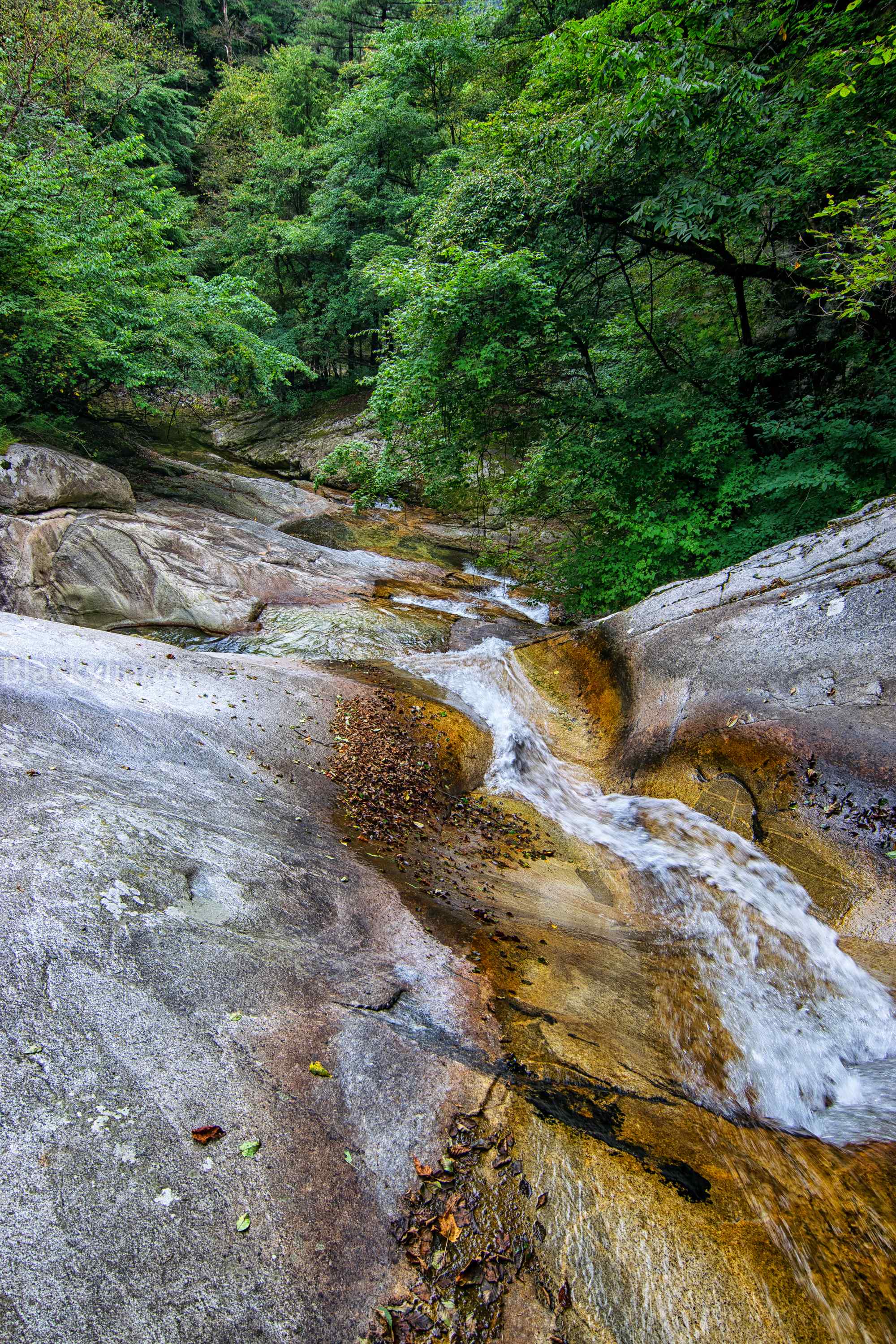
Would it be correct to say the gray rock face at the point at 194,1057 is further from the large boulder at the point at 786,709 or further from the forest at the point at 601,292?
the forest at the point at 601,292

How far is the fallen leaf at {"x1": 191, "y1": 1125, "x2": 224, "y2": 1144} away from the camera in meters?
1.97

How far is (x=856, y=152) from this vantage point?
6707 mm

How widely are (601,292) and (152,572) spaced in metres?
8.79

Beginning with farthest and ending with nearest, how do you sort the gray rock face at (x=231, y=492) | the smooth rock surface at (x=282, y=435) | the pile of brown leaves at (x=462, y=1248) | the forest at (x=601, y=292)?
the smooth rock surface at (x=282, y=435) < the gray rock face at (x=231, y=492) < the forest at (x=601, y=292) < the pile of brown leaves at (x=462, y=1248)

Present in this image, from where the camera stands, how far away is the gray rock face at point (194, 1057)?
1.63 m

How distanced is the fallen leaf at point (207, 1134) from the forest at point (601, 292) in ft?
24.7

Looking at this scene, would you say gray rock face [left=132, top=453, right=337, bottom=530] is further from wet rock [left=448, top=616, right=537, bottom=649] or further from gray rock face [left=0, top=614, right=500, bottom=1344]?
gray rock face [left=0, top=614, right=500, bottom=1344]

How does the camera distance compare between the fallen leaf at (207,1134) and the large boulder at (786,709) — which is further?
the large boulder at (786,709)

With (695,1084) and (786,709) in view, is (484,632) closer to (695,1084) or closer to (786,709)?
(786,709)

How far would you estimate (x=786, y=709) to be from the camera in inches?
230

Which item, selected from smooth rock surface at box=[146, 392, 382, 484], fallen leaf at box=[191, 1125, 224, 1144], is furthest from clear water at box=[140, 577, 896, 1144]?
smooth rock surface at box=[146, 392, 382, 484]

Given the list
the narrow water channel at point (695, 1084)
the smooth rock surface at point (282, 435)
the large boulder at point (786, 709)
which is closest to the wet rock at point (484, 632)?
the large boulder at point (786, 709)

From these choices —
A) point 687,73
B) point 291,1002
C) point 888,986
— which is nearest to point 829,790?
point 888,986

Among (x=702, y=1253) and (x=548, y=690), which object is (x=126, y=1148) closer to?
(x=702, y=1253)
